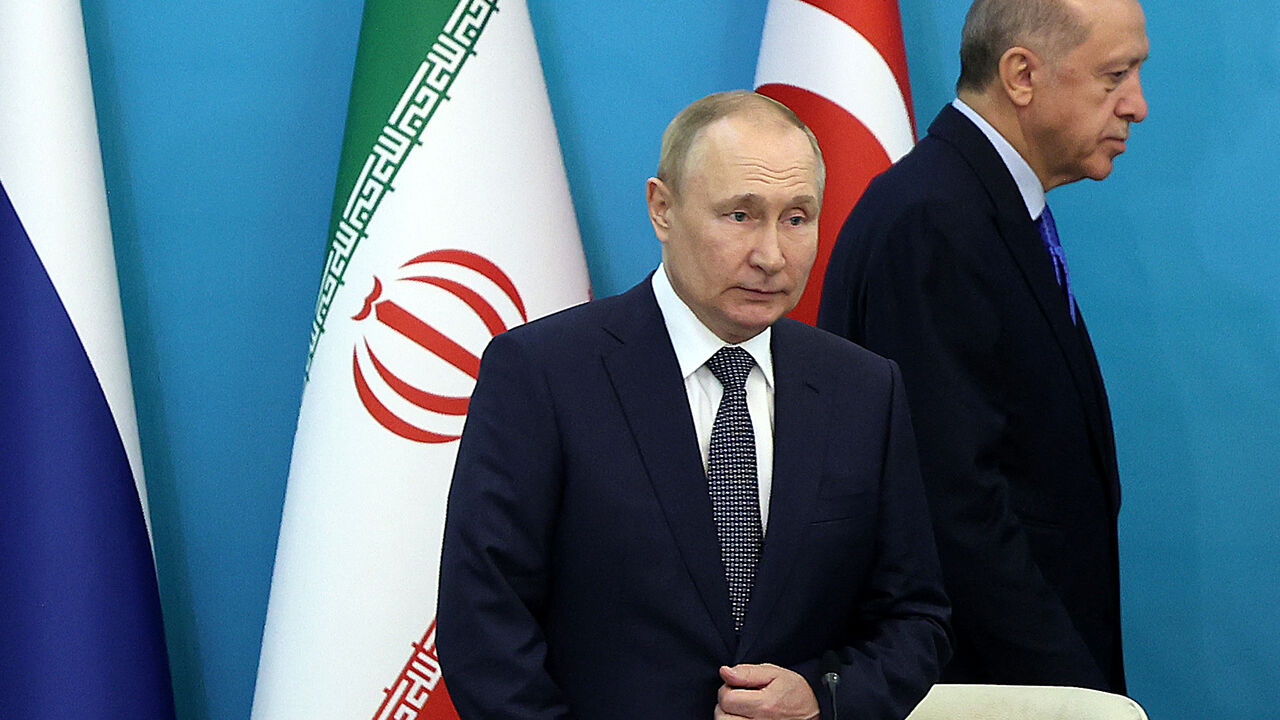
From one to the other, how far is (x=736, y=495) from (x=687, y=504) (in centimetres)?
6

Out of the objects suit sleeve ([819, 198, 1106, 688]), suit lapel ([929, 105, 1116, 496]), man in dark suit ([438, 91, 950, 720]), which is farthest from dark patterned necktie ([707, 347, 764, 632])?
suit lapel ([929, 105, 1116, 496])

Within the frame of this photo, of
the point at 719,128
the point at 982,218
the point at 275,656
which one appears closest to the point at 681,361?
the point at 719,128

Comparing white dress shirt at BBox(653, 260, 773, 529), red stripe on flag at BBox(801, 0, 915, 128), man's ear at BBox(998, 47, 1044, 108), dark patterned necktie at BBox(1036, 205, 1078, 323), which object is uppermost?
red stripe on flag at BBox(801, 0, 915, 128)

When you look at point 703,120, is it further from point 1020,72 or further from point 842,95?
point 842,95

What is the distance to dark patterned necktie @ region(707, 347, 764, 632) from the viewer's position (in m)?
1.36

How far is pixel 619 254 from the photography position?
9.49ft

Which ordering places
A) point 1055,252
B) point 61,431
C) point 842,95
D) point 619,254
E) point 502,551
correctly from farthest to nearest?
point 619,254
point 842,95
point 61,431
point 1055,252
point 502,551

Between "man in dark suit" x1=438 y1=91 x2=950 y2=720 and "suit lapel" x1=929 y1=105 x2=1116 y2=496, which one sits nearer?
"man in dark suit" x1=438 y1=91 x2=950 y2=720

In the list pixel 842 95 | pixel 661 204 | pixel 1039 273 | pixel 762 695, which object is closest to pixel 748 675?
A: pixel 762 695

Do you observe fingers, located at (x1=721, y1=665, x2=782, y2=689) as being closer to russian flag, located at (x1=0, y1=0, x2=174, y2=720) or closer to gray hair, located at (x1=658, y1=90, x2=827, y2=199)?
gray hair, located at (x1=658, y1=90, x2=827, y2=199)

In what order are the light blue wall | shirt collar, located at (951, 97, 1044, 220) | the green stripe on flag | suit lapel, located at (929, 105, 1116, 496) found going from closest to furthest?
suit lapel, located at (929, 105, 1116, 496)
shirt collar, located at (951, 97, 1044, 220)
the green stripe on flag
the light blue wall

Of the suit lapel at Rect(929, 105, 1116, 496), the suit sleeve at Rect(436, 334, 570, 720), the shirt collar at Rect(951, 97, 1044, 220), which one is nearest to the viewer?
the suit sleeve at Rect(436, 334, 570, 720)

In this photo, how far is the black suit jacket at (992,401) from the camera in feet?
5.91

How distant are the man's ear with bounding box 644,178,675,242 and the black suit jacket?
56 centimetres
